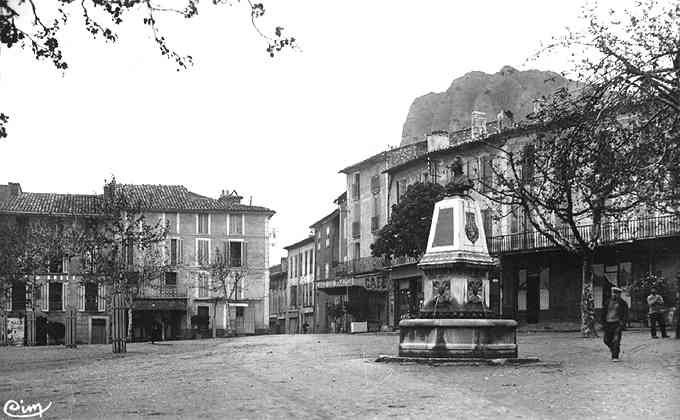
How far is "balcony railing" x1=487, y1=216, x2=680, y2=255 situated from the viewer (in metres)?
36.2

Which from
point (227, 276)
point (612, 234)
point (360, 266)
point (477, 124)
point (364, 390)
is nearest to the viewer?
point (364, 390)

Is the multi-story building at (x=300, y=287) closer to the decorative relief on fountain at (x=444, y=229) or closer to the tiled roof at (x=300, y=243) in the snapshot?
the tiled roof at (x=300, y=243)

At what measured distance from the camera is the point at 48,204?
66.9 metres

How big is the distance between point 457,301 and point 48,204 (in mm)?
54642

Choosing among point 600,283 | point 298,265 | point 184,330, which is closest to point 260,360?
point 600,283

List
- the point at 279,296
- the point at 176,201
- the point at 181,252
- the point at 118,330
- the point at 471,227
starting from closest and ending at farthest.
→ the point at 471,227 < the point at 118,330 < the point at 181,252 < the point at 176,201 < the point at 279,296

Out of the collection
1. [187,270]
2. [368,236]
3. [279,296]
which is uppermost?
[368,236]

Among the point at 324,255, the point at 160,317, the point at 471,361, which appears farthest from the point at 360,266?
the point at 471,361

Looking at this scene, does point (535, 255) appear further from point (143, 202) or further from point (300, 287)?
point (300, 287)

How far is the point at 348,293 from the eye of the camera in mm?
60531

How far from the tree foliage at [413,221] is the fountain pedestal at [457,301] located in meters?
24.8

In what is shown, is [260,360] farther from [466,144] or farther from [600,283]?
[466,144]

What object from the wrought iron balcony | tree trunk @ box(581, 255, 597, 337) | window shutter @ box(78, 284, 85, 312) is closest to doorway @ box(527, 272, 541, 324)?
the wrought iron balcony

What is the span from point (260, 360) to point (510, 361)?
259 inches
